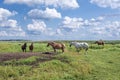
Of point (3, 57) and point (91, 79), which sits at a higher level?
point (3, 57)

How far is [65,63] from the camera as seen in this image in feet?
89.9

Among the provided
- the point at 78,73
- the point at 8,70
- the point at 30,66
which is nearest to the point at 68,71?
the point at 78,73

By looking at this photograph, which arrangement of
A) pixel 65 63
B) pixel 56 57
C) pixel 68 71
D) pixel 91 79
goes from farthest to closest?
pixel 56 57 → pixel 65 63 → pixel 68 71 → pixel 91 79

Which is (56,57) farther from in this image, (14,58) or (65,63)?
(14,58)

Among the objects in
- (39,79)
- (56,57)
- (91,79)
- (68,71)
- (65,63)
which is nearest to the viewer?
(39,79)

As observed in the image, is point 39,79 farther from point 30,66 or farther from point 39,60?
point 39,60

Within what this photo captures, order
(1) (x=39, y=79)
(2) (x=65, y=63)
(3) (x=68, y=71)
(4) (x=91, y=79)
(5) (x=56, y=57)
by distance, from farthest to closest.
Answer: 1. (5) (x=56, y=57)
2. (2) (x=65, y=63)
3. (3) (x=68, y=71)
4. (4) (x=91, y=79)
5. (1) (x=39, y=79)

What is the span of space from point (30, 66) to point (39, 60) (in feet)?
9.89

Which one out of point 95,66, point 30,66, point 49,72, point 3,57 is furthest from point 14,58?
point 95,66

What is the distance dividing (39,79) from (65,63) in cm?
576

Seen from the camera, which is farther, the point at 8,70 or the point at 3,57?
the point at 3,57

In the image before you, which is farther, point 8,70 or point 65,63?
point 65,63

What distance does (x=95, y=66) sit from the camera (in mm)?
28469

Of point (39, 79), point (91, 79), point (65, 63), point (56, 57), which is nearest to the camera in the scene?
point (39, 79)
